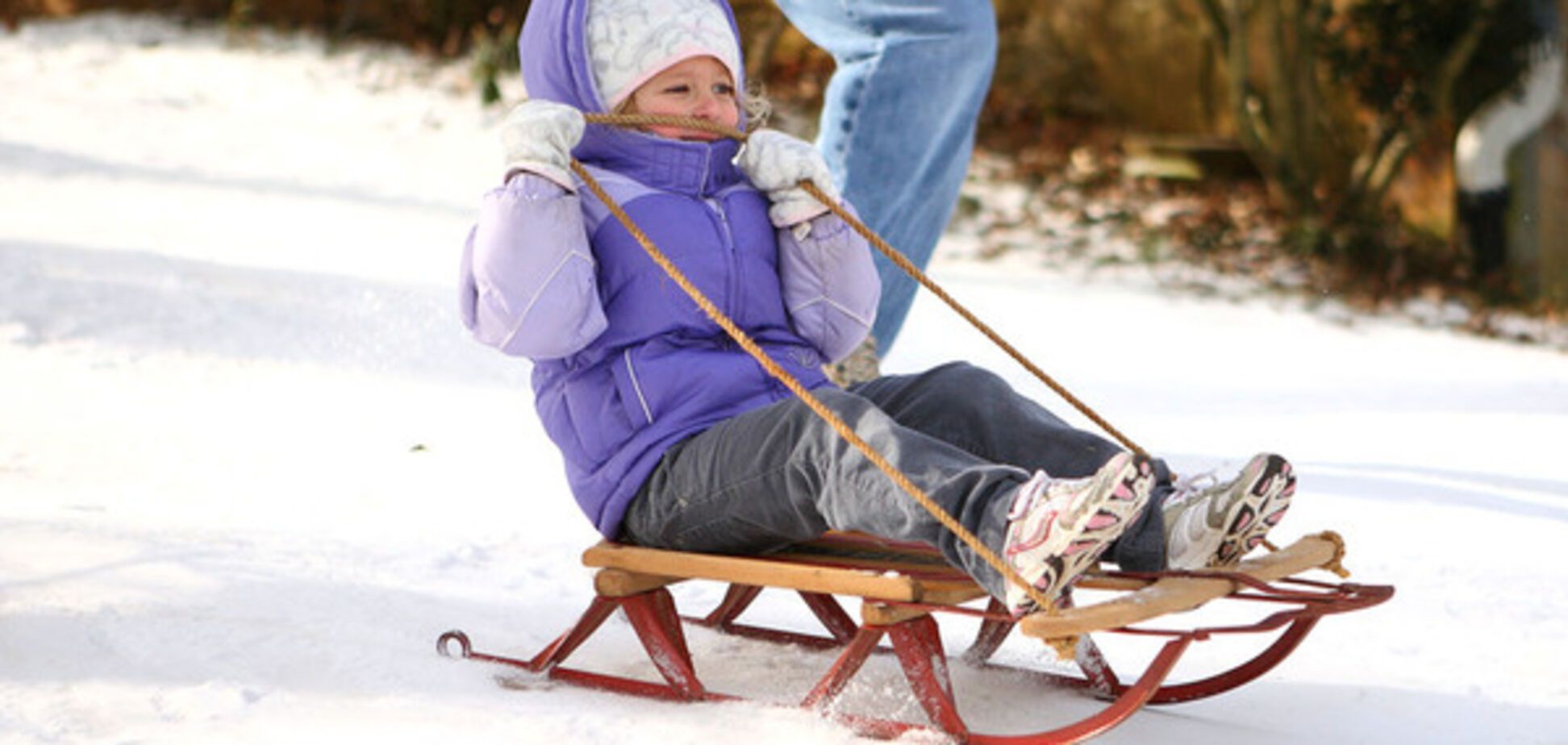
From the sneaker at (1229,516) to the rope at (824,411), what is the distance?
32 centimetres

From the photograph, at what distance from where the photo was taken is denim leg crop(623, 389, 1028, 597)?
255 cm

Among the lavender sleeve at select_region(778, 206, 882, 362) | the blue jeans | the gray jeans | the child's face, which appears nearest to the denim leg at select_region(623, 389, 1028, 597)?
the gray jeans

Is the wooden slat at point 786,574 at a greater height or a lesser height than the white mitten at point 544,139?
lesser

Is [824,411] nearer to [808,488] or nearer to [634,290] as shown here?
[808,488]

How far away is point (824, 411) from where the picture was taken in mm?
2631

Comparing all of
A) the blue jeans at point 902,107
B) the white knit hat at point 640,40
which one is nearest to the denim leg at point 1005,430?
the white knit hat at point 640,40

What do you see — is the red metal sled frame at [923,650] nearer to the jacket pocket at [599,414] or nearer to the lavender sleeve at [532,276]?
the jacket pocket at [599,414]

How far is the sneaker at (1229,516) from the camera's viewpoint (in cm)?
261

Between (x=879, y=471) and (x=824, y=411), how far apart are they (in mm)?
105

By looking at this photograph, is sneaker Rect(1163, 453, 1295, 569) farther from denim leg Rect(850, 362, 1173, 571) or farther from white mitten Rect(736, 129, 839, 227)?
white mitten Rect(736, 129, 839, 227)

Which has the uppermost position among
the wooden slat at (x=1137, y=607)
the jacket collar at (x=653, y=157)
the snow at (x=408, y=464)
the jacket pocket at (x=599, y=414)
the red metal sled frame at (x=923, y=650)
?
the jacket collar at (x=653, y=157)

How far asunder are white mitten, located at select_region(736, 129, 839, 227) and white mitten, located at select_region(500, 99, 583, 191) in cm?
31

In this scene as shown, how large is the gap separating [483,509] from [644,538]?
3.67 feet

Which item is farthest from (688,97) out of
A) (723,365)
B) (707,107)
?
(723,365)
